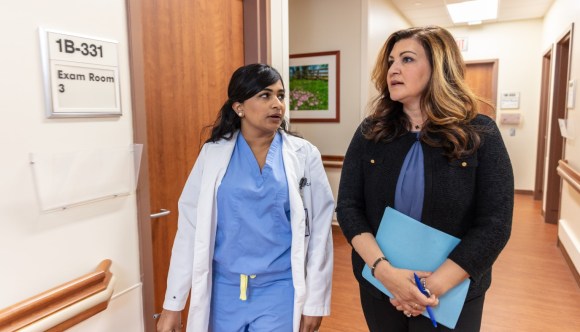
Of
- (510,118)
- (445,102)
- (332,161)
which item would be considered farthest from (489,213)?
(510,118)

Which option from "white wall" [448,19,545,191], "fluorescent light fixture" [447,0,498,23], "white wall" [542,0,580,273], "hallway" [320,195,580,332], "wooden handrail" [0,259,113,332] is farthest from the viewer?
"white wall" [448,19,545,191]

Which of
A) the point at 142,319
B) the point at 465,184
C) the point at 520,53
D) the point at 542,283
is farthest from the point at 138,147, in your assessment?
the point at 520,53

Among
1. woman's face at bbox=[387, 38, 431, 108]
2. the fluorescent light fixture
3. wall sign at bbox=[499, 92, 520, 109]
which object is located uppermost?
the fluorescent light fixture

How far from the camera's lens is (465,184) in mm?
1186

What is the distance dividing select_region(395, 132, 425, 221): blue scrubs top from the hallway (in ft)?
5.09

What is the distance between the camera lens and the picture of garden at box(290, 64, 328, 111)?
460 cm

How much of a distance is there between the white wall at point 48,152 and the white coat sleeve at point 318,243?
669 mm

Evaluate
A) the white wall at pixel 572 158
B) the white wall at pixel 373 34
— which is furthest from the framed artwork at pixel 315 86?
the white wall at pixel 572 158

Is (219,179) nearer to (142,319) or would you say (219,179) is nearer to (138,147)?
(138,147)

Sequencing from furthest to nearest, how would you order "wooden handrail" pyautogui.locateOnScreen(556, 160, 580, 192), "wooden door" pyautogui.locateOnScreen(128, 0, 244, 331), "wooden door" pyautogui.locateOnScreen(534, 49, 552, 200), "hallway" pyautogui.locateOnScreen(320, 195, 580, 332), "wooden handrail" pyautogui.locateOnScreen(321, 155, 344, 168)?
1. "wooden door" pyautogui.locateOnScreen(534, 49, 552, 200)
2. "wooden handrail" pyautogui.locateOnScreen(321, 155, 344, 168)
3. "wooden handrail" pyautogui.locateOnScreen(556, 160, 580, 192)
4. "hallway" pyautogui.locateOnScreen(320, 195, 580, 332)
5. "wooden door" pyautogui.locateOnScreen(128, 0, 244, 331)

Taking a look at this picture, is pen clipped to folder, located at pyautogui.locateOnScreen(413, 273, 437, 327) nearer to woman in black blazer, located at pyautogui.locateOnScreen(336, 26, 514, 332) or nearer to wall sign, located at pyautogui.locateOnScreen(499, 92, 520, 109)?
woman in black blazer, located at pyautogui.locateOnScreen(336, 26, 514, 332)

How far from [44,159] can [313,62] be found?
3717 millimetres

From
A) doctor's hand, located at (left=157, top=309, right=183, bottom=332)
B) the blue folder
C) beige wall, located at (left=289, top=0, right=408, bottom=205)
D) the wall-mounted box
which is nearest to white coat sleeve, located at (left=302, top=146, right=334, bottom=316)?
the blue folder

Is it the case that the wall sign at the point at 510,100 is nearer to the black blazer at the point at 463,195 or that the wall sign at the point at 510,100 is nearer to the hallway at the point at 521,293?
the hallway at the point at 521,293
